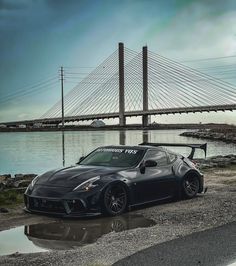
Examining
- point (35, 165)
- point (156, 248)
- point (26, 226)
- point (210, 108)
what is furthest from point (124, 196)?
point (210, 108)

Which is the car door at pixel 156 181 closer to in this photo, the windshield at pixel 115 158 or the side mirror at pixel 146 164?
the side mirror at pixel 146 164

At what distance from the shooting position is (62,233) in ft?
27.9

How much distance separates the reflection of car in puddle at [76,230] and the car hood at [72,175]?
741 mm

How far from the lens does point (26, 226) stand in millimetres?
9078

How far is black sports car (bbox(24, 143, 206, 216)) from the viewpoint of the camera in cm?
952

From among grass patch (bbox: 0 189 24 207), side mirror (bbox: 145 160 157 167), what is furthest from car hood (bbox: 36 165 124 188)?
grass patch (bbox: 0 189 24 207)

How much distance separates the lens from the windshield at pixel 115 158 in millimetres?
10930

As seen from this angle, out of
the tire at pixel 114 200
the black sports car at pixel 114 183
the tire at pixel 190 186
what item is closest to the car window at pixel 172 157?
the black sports car at pixel 114 183

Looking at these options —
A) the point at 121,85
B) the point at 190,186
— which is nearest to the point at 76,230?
the point at 190,186

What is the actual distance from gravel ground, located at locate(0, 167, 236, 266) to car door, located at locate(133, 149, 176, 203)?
0.26m

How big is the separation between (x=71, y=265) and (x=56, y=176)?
382 centimetres

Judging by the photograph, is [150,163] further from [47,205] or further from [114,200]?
[47,205]

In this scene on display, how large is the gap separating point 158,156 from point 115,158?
104cm

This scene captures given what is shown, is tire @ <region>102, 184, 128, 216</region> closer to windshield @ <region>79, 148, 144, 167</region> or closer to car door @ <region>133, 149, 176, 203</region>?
car door @ <region>133, 149, 176, 203</region>
